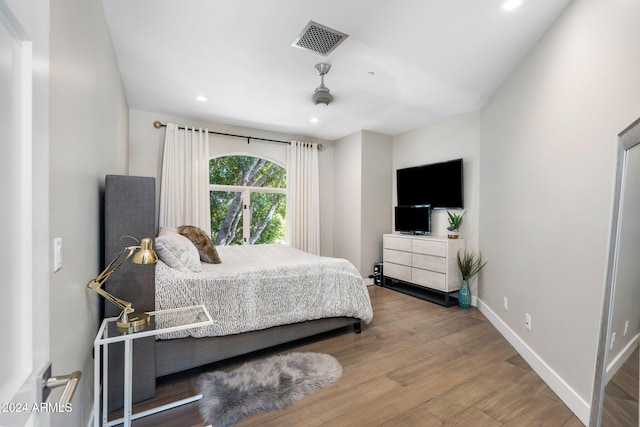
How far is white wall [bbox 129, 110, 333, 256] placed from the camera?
13.0 feet

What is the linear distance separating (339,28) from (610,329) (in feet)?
7.83

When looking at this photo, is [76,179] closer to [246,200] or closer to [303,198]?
[246,200]

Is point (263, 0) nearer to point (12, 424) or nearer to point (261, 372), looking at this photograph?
point (12, 424)

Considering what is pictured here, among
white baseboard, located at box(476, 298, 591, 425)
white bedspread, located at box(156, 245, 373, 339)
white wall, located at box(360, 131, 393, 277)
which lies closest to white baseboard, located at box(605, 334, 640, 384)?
white baseboard, located at box(476, 298, 591, 425)

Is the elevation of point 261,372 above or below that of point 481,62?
below

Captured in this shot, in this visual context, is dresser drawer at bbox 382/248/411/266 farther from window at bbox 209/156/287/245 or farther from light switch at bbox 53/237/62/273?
light switch at bbox 53/237/62/273

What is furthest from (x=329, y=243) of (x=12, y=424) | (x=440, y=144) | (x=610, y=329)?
(x=12, y=424)

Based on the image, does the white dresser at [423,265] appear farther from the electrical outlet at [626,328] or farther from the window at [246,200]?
the electrical outlet at [626,328]

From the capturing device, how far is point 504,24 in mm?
2092

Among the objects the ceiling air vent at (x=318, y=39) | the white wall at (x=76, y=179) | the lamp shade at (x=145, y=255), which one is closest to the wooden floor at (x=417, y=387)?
the white wall at (x=76, y=179)

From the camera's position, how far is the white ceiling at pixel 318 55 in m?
1.97

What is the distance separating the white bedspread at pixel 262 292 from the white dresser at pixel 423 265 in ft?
4.75

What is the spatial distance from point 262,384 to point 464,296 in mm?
2839

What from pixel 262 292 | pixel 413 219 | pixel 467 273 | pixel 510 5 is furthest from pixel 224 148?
pixel 467 273
